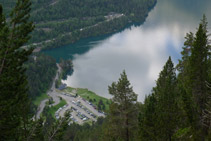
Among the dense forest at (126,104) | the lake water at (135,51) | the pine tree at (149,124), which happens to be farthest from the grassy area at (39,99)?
the pine tree at (149,124)

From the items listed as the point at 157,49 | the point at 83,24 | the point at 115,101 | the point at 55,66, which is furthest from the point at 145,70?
the point at 83,24

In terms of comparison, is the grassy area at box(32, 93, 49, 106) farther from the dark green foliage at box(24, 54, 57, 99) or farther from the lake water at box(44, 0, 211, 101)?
the lake water at box(44, 0, 211, 101)

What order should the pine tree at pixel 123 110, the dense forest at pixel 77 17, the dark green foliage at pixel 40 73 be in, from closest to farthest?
the pine tree at pixel 123 110 → the dark green foliage at pixel 40 73 → the dense forest at pixel 77 17

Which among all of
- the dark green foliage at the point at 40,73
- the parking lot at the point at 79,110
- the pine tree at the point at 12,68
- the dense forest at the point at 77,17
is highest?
the dense forest at the point at 77,17

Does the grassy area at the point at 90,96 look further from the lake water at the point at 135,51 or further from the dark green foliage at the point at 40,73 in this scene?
the dark green foliage at the point at 40,73

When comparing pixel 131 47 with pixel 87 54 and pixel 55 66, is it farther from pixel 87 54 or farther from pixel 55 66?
Answer: pixel 55 66
